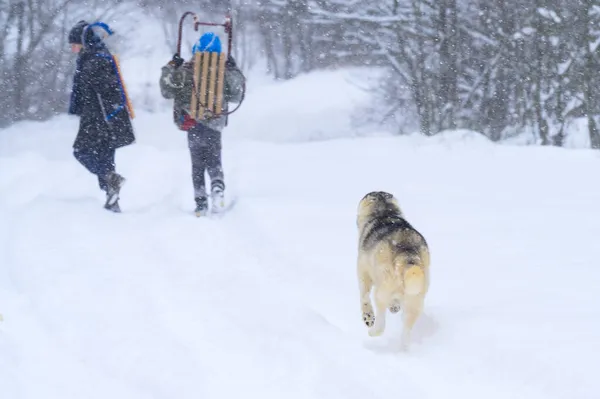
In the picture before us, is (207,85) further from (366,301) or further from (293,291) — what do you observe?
(366,301)

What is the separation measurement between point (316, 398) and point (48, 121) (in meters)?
20.4

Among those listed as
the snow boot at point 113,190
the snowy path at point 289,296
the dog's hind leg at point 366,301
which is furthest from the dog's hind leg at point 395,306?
the snow boot at point 113,190

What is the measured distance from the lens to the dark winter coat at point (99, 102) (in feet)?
24.6

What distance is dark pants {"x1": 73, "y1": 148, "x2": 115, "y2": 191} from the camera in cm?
770

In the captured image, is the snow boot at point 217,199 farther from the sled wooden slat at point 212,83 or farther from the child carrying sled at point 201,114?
the sled wooden slat at point 212,83

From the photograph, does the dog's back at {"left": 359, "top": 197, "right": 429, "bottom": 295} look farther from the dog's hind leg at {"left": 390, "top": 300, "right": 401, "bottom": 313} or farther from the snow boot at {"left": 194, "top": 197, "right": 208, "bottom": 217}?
the snow boot at {"left": 194, "top": 197, "right": 208, "bottom": 217}

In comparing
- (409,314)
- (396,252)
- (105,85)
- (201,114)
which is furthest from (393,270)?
(105,85)

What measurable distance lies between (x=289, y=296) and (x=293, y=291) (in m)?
0.13

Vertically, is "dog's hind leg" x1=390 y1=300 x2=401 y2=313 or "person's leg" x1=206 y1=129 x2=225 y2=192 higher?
"dog's hind leg" x1=390 y1=300 x2=401 y2=313

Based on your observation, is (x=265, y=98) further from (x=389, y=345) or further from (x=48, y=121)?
(x=389, y=345)

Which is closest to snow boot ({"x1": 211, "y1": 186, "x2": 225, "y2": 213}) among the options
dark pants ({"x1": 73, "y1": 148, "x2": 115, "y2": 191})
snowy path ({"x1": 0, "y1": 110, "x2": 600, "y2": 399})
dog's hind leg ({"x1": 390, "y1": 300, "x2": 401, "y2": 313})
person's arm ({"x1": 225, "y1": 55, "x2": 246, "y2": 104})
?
snowy path ({"x1": 0, "y1": 110, "x2": 600, "y2": 399})

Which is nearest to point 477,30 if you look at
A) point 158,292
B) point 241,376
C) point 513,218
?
point 513,218

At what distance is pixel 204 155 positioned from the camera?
7.54m

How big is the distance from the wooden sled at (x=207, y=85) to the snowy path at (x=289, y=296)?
1082mm
